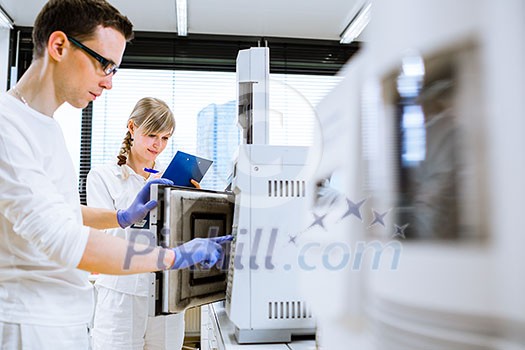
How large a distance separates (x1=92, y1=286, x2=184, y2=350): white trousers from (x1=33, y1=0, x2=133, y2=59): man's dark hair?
1038 mm

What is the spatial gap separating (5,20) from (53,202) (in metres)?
3.25

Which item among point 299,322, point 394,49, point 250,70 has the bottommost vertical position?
point 299,322

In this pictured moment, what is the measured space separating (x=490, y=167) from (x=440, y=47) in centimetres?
7

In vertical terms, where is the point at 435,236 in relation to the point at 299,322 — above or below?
above

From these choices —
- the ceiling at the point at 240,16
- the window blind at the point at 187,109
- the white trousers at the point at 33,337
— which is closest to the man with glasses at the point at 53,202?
the white trousers at the point at 33,337

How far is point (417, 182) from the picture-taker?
0.24 m

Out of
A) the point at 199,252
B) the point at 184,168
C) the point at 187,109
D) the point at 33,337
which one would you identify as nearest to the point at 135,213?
the point at 184,168

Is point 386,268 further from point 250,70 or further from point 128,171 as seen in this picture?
point 128,171

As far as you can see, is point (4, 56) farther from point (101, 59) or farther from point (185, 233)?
point (185, 233)

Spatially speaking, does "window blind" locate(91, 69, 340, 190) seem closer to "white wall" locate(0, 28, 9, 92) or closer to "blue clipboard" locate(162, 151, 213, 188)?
"white wall" locate(0, 28, 9, 92)

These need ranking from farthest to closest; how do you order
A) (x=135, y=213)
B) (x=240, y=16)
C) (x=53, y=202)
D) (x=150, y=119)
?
(x=240, y=16)
(x=150, y=119)
(x=135, y=213)
(x=53, y=202)

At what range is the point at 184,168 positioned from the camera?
5.38ft

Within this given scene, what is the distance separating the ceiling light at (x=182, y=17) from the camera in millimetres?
3175

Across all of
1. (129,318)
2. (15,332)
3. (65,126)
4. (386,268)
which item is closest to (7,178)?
(15,332)
